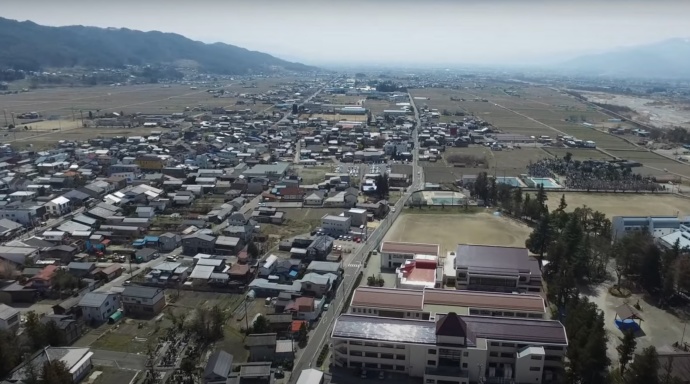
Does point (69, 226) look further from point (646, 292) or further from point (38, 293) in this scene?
point (646, 292)

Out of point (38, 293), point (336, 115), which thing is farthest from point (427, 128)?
point (38, 293)

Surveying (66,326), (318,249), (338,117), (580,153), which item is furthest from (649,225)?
(338,117)

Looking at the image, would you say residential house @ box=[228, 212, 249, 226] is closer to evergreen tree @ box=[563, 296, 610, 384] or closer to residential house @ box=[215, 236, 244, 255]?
residential house @ box=[215, 236, 244, 255]

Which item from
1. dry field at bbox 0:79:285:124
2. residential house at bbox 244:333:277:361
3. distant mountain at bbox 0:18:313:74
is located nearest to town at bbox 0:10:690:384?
residential house at bbox 244:333:277:361

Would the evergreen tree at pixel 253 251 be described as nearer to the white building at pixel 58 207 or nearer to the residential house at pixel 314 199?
the residential house at pixel 314 199

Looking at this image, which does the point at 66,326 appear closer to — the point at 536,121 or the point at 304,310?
the point at 304,310

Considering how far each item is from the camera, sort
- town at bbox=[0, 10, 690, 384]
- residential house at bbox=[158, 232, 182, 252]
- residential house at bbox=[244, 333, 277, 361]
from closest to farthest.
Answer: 1. town at bbox=[0, 10, 690, 384]
2. residential house at bbox=[244, 333, 277, 361]
3. residential house at bbox=[158, 232, 182, 252]
